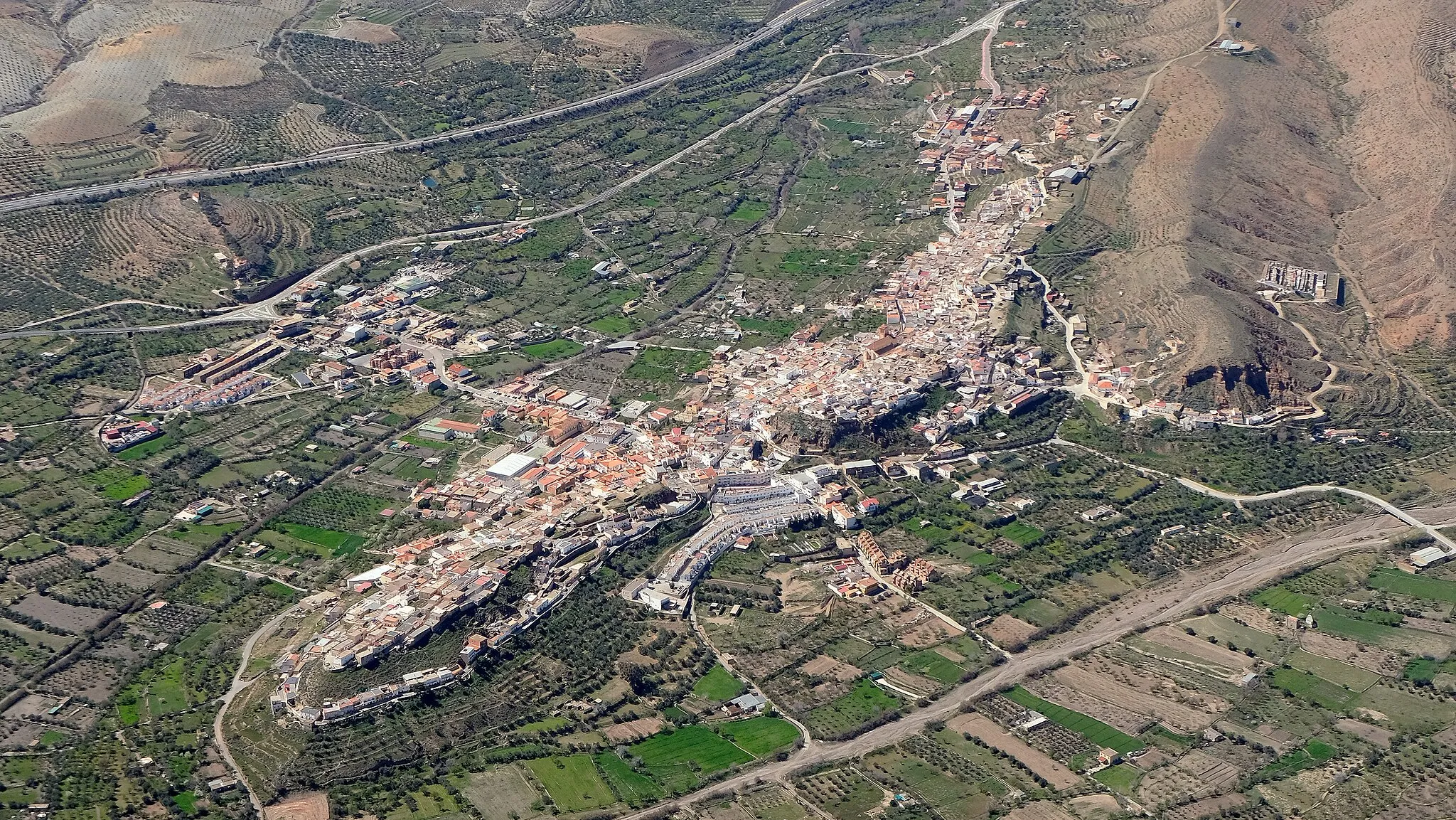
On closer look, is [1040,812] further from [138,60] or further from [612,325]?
[138,60]

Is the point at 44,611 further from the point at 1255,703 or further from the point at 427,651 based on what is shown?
the point at 1255,703

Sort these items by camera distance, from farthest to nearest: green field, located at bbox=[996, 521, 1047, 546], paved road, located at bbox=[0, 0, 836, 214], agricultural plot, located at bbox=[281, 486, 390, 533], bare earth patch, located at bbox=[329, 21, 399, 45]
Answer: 1. bare earth patch, located at bbox=[329, 21, 399, 45]
2. paved road, located at bbox=[0, 0, 836, 214]
3. agricultural plot, located at bbox=[281, 486, 390, 533]
4. green field, located at bbox=[996, 521, 1047, 546]

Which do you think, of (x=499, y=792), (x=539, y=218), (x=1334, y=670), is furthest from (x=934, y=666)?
(x=539, y=218)

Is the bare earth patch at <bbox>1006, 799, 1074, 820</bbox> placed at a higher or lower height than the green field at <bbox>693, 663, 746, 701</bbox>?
lower

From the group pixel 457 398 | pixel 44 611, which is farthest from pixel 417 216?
pixel 44 611

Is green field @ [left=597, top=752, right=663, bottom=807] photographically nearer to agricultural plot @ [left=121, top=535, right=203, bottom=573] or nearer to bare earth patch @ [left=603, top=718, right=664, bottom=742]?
bare earth patch @ [left=603, top=718, right=664, bottom=742]

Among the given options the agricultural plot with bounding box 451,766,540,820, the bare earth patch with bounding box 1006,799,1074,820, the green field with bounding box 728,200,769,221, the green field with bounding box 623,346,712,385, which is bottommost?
the bare earth patch with bounding box 1006,799,1074,820

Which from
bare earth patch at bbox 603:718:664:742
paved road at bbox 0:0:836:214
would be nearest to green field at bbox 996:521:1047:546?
bare earth patch at bbox 603:718:664:742
